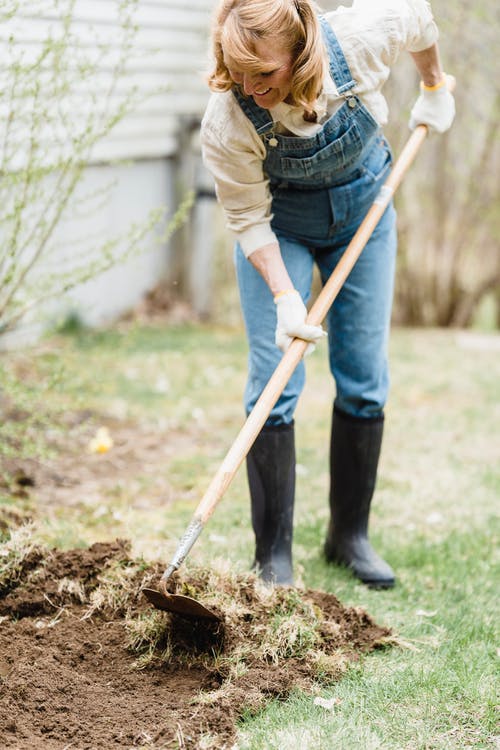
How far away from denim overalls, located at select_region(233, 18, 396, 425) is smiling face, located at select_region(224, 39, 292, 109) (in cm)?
11

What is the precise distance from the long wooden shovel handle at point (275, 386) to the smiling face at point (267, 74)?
1.75 feet

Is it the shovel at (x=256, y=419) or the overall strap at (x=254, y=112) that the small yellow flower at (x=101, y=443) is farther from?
the overall strap at (x=254, y=112)

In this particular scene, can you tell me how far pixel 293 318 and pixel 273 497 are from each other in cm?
61

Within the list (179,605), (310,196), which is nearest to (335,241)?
(310,196)

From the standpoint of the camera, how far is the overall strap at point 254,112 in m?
2.53

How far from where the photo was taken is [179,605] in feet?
8.02

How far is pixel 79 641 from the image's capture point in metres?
2.57

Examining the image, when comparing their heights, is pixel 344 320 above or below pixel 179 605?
above

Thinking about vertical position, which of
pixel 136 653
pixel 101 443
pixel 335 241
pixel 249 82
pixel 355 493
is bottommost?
pixel 101 443

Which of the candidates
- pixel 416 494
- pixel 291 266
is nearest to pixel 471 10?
pixel 416 494

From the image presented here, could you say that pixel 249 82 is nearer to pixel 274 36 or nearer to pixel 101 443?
pixel 274 36

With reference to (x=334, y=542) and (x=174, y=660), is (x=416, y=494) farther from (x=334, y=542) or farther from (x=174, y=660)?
(x=174, y=660)

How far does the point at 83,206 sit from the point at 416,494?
3.56 m

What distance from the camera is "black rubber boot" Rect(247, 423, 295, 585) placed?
2.90 metres
